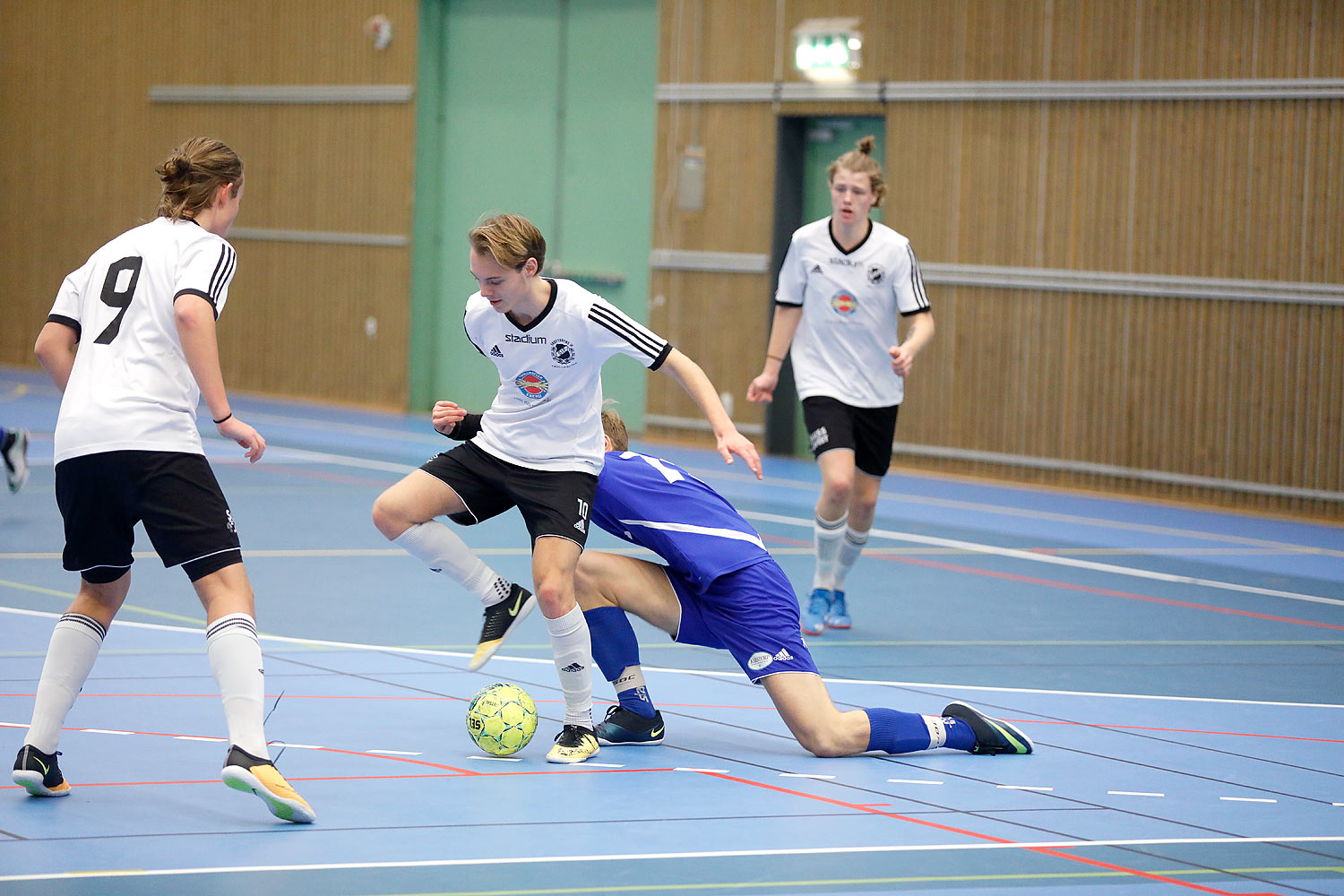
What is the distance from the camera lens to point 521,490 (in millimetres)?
4824

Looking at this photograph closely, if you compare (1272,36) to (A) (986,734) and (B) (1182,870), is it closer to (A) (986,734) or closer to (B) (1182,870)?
(A) (986,734)

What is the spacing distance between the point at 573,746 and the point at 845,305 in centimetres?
314

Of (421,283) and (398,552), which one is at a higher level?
(421,283)

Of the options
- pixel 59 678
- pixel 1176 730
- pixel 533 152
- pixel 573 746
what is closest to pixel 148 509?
pixel 59 678

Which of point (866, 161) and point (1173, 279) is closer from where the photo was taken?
point (866, 161)

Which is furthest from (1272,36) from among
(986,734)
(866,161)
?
(986,734)

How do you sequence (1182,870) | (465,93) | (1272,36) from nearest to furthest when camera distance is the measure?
(1182,870) → (1272,36) → (465,93)

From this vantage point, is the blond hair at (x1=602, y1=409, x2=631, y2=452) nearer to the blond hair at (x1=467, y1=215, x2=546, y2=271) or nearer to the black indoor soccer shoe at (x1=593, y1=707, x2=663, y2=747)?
the blond hair at (x1=467, y1=215, x2=546, y2=271)

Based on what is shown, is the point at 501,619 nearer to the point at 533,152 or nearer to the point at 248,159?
the point at 533,152

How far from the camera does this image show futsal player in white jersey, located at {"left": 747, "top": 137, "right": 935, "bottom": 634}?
7047 millimetres

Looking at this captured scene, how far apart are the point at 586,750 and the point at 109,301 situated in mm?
1870

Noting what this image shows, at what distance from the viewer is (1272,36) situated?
11.3m

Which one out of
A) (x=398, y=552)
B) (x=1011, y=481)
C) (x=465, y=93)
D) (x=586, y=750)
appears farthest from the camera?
(x=465, y=93)

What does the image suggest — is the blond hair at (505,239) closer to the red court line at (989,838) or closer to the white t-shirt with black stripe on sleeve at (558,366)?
the white t-shirt with black stripe on sleeve at (558,366)
